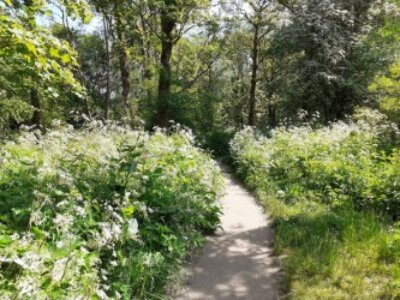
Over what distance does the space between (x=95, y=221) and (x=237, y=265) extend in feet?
7.79

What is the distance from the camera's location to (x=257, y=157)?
1309cm

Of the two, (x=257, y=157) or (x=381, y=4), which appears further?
(x=381, y=4)

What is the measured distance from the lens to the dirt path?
502 cm

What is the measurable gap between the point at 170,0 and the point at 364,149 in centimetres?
1025

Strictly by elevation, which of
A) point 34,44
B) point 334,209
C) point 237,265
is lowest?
point 237,265

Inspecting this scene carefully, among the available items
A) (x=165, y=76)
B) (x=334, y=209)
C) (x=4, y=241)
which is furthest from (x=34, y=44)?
(x=165, y=76)

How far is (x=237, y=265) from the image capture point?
19.4 feet

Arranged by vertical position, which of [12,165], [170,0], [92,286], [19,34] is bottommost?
[92,286]

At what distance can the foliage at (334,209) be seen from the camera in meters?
5.05

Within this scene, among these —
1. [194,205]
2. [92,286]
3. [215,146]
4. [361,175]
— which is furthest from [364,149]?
[215,146]

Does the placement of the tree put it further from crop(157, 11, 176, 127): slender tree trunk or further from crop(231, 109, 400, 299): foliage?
crop(157, 11, 176, 127): slender tree trunk

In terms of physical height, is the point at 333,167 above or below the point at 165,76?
below

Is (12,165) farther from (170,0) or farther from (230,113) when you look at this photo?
(230,113)

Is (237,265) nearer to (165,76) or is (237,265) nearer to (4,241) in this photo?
(4,241)
